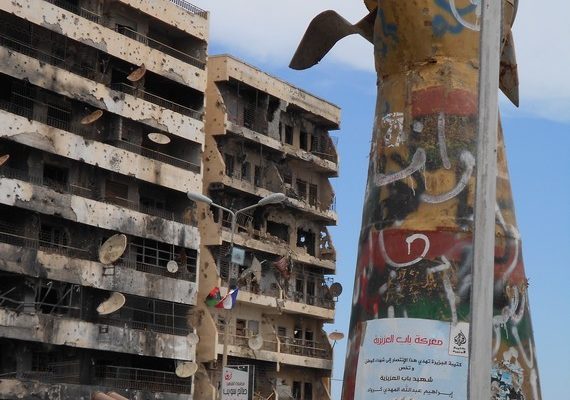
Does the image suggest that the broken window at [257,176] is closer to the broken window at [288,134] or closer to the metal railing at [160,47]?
the broken window at [288,134]

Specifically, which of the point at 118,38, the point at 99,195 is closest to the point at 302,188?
the point at 99,195

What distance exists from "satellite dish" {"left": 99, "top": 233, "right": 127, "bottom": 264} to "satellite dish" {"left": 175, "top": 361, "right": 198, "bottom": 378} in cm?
616

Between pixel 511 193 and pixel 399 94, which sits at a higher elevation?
pixel 399 94

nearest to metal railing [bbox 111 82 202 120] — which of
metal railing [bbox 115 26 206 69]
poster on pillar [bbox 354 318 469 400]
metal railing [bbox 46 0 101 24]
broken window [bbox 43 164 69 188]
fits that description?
metal railing [bbox 115 26 206 69]

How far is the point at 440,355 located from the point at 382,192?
270cm

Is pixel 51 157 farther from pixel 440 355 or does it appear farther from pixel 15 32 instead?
pixel 440 355

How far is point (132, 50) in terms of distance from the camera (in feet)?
189

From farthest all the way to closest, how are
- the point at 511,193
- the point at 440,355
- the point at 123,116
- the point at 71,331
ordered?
the point at 123,116, the point at 71,331, the point at 511,193, the point at 440,355

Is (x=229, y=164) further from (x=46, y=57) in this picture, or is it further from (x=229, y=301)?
(x=229, y=301)

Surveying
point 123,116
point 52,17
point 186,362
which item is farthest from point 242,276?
point 52,17

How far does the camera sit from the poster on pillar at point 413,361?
1956cm

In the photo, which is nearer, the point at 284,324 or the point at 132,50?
the point at 132,50

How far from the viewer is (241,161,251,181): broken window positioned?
65000 mm

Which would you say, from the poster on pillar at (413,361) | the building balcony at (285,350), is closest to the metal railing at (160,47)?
the building balcony at (285,350)
